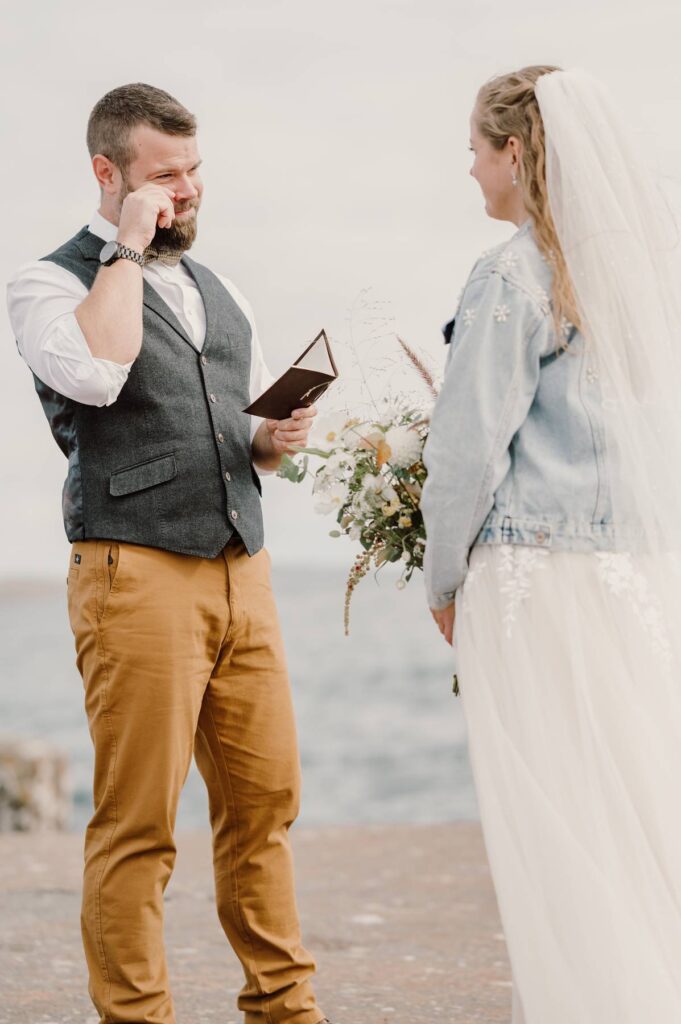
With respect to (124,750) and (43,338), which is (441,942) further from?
(43,338)

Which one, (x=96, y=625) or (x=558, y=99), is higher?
(x=558, y=99)

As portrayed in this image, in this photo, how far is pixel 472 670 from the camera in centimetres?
286

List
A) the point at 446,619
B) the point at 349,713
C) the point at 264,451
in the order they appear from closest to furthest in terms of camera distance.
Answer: the point at 446,619, the point at 264,451, the point at 349,713

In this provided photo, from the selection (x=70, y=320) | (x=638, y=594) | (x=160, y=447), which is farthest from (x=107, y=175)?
(x=638, y=594)

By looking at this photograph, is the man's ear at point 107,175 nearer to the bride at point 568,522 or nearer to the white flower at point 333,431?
the white flower at point 333,431

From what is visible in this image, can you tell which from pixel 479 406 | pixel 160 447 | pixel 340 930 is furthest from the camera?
pixel 340 930

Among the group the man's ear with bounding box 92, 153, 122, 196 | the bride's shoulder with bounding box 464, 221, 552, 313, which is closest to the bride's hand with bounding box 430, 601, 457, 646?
the bride's shoulder with bounding box 464, 221, 552, 313

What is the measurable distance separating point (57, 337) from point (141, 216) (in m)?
0.36

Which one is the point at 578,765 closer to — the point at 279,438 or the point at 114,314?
the point at 279,438

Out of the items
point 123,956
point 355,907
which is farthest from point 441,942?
point 123,956

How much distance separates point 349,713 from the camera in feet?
120

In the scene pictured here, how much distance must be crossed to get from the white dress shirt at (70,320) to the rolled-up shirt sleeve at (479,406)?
30.8 inches

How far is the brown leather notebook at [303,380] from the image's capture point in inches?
126

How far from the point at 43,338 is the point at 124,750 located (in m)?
0.98
